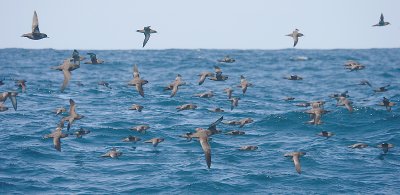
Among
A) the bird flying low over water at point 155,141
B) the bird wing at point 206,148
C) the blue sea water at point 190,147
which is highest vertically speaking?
the bird wing at point 206,148

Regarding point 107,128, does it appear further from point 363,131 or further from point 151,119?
point 363,131

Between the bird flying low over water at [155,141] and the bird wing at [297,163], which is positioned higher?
the bird flying low over water at [155,141]
